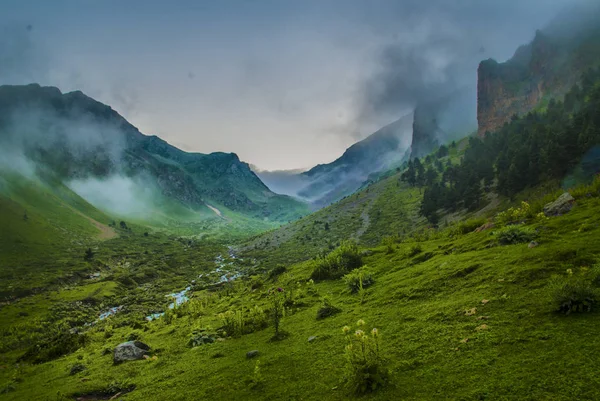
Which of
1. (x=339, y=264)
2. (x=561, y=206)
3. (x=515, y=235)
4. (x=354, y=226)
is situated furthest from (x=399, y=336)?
(x=354, y=226)

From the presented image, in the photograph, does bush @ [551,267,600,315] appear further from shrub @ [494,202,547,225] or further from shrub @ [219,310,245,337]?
shrub @ [219,310,245,337]

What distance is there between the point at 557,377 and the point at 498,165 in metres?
90.9

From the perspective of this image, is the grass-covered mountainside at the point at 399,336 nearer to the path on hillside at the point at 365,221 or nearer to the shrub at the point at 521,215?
the shrub at the point at 521,215

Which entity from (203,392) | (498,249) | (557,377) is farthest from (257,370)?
(498,249)

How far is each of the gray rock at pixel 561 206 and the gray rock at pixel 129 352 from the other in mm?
26501

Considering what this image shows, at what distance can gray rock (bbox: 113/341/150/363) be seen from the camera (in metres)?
17.6

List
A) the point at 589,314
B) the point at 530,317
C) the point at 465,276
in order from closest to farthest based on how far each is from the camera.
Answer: the point at 589,314 → the point at 530,317 → the point at 465,276

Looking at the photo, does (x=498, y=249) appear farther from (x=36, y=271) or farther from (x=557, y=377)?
(x=36, y=271)

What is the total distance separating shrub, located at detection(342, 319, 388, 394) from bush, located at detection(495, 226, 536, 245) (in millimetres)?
12172

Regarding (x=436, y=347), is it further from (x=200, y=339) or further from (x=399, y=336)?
(x=200, y=339)

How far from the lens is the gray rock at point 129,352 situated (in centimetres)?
1758

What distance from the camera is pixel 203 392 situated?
11.3 m

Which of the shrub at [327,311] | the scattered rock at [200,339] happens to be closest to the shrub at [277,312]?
the shrub at [327,311]

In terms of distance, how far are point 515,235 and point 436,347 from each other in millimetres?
10916
